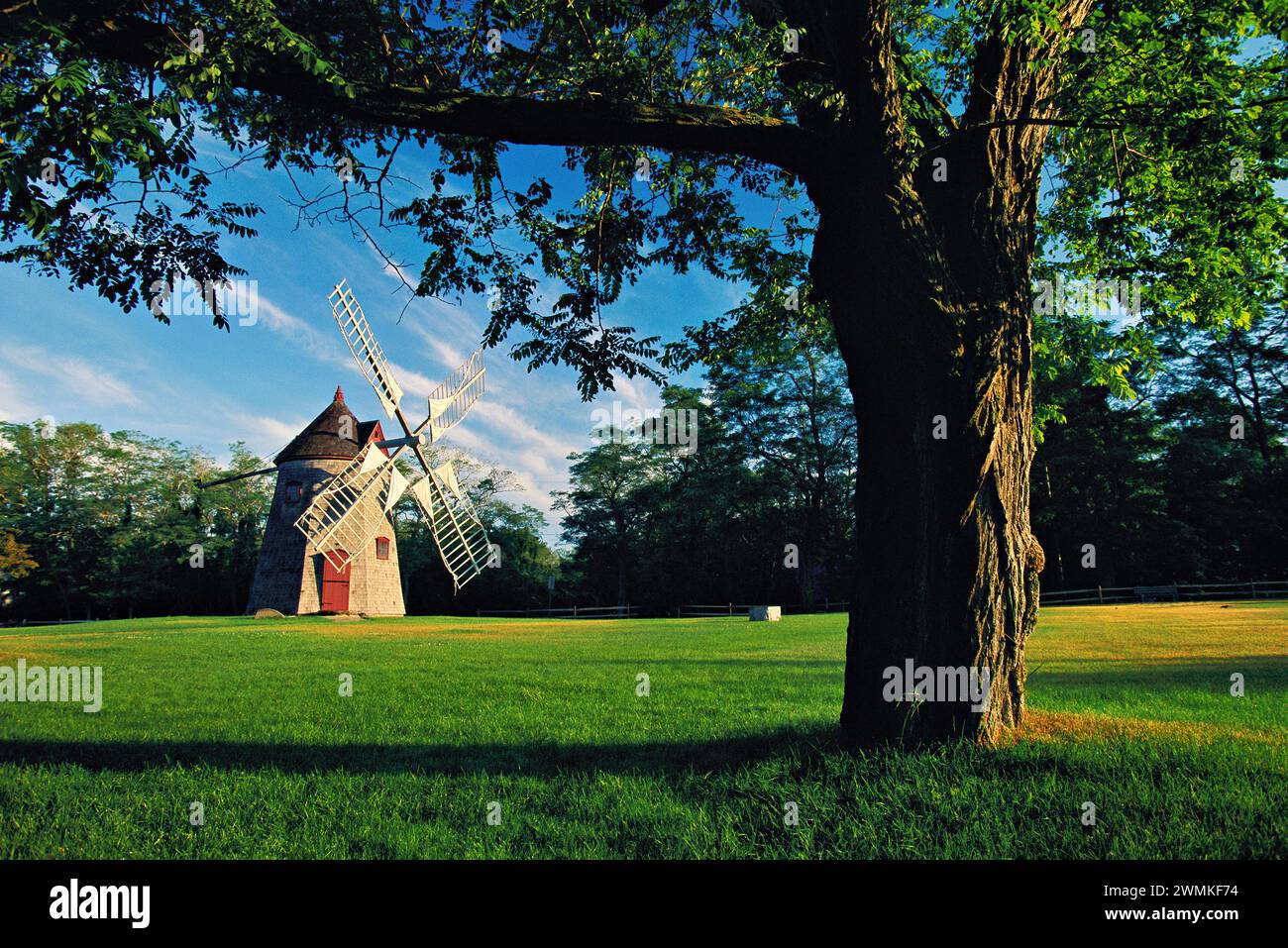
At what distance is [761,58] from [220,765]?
25.2 ft

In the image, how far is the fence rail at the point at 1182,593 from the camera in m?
37.5

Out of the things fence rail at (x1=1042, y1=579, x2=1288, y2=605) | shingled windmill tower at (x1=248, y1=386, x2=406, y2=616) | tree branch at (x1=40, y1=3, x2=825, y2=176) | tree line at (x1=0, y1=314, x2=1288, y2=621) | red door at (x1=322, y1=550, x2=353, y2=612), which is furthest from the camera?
tree line at (x1=0, y1=314, x2=1288, y2=621)

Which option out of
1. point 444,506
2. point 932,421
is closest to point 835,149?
point 932,421

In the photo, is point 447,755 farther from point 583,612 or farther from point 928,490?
point 583,612

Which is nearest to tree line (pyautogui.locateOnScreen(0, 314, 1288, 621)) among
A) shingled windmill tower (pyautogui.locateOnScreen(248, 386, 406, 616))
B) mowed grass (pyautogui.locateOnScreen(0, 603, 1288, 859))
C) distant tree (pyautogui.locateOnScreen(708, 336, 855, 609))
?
distant tree (pyautogui.locateOnScreen(708, 336, 855, 609))

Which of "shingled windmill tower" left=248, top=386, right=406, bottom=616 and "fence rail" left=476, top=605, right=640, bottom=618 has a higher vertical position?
"shingled windmill tower" left=248, top=386, right=406, bottom=616

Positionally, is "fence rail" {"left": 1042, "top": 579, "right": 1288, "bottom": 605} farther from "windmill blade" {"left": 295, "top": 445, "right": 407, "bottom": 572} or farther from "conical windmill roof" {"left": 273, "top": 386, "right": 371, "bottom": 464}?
"conical windmill roof" {"left": 273, "top": 386, "right": 371, "bottom": 464}

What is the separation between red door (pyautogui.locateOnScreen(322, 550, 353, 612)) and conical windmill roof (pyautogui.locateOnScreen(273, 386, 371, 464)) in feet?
20.4

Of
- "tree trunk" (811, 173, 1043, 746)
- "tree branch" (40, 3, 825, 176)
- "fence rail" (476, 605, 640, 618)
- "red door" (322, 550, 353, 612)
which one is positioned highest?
"tree branch" (40, 3, 825, 176)

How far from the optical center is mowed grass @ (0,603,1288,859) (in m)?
3.77

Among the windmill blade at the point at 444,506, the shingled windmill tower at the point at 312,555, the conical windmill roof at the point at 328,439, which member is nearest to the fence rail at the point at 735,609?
the windmill blade at the point at 444,506

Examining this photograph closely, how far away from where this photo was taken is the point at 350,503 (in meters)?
34.8

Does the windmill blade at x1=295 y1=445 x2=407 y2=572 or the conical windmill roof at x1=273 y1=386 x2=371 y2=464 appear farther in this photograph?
the conical windmill roof at x1=273 y1=386 x2=371 y2=464
